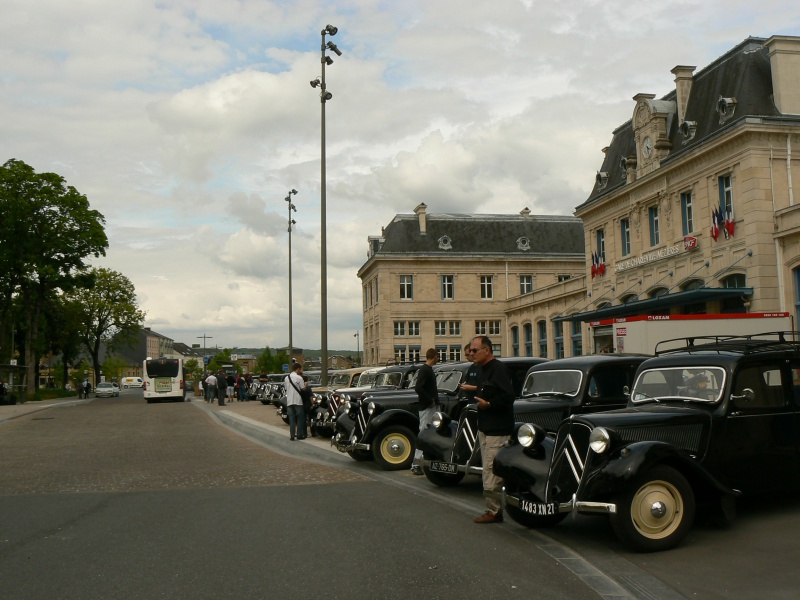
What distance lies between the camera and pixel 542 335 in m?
54.2

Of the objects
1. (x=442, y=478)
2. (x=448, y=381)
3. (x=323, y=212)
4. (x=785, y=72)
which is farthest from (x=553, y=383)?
(x=785, y=72)

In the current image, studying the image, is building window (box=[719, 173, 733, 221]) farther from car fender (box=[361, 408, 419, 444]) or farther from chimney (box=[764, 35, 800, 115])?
car fender (box=[361, 408, 419, 444])

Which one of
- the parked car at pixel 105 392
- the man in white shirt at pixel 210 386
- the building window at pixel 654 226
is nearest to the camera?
the building window at pixel 654 226

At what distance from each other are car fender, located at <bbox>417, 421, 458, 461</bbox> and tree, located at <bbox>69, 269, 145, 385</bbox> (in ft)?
216

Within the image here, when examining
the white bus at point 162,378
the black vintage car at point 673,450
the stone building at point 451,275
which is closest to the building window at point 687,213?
the black vintage car at point 673,450

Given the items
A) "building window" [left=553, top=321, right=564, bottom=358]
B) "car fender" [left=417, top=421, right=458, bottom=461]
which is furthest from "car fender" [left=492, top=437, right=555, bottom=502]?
"building window" [left=553, top=321, right=564, bottom=358]

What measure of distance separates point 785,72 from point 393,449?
24.1m

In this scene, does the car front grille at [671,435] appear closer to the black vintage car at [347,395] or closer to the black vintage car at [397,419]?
the black vintage car at [397,419]

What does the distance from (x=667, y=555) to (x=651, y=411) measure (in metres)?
1.49

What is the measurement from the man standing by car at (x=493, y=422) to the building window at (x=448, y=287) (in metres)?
61.2

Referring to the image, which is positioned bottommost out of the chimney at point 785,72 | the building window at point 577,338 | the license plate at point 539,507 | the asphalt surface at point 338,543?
the asphalt surface at point 338,543

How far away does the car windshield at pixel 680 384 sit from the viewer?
7887 millimetres

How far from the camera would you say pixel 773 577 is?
5.89 meters

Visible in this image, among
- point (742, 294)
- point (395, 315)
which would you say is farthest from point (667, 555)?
point (395, 315)
